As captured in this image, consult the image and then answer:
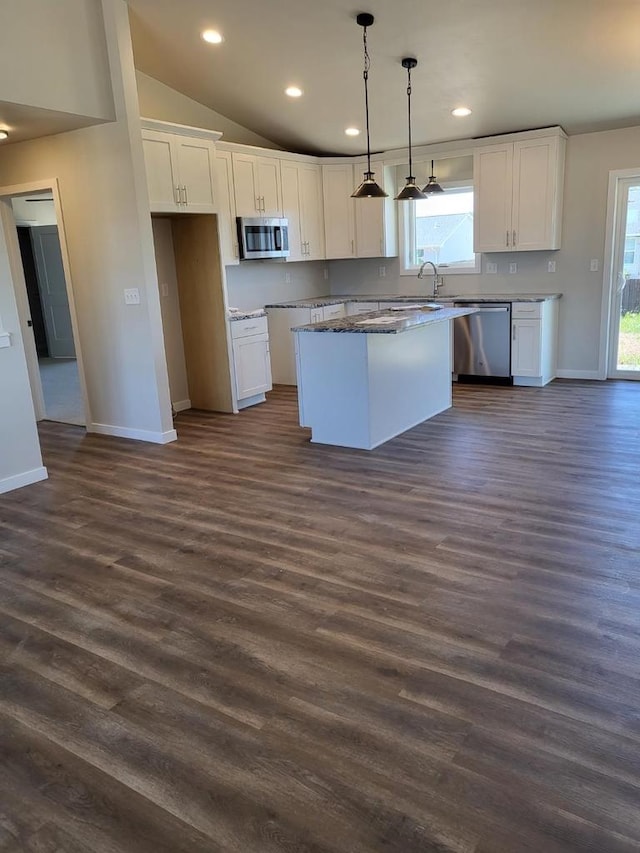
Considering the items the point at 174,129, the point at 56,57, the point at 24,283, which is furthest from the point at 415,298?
the point at 56,57

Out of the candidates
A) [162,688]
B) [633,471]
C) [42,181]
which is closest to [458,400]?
[633,471]

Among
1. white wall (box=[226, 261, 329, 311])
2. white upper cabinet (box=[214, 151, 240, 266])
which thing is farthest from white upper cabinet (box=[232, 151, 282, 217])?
white wall (box=[226, 261, 329, 311])

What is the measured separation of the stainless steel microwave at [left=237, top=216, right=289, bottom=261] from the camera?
248 inches

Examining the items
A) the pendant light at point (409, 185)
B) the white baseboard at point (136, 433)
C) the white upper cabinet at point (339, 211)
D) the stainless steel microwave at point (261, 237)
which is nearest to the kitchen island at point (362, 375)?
the pendant light at point (409, 185)

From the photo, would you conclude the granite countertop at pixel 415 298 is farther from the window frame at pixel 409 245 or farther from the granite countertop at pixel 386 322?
the granite countertop at pixel 386 322

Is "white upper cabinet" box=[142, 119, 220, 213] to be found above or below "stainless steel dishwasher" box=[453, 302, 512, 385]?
above

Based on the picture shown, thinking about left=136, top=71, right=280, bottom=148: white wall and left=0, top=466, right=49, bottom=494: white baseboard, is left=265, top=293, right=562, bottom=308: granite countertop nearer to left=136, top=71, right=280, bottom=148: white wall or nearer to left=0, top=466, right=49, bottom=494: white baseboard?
left=136, top=71, right=280, bottom=148: white wall

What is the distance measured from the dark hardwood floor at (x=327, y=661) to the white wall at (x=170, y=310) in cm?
220

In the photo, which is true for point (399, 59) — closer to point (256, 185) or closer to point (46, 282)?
point (256, 185)

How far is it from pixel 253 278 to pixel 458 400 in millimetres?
2701

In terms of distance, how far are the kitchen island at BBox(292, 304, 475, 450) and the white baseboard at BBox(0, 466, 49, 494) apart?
1952mm

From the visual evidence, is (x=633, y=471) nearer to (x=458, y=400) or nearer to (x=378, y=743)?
(x=458, y=400)

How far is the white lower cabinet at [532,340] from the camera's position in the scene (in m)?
6.39

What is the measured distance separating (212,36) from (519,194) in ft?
10.9
